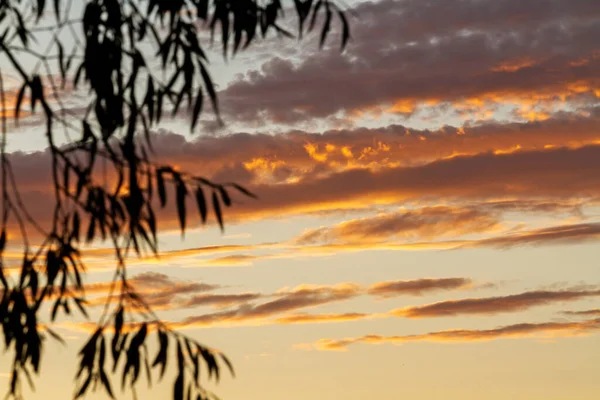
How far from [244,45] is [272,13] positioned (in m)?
0.24

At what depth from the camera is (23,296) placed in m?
5.13

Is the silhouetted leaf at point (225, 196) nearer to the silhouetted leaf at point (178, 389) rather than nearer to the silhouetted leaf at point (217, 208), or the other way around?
the silhouetted leaf at point (217, 208)

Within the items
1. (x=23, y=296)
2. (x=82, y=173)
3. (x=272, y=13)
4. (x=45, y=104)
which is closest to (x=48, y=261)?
(x=23, y=296)

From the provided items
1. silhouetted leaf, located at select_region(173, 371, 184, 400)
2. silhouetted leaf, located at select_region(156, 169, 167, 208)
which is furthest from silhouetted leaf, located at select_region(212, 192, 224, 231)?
silhouetted leaf, located at select_region(173, 371, 184, 400)

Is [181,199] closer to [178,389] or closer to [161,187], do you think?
[161,187]

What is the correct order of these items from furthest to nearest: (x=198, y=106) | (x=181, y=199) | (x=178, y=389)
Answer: (x=178, y=389)
(x=198, y=106)
(x=181, y=199)

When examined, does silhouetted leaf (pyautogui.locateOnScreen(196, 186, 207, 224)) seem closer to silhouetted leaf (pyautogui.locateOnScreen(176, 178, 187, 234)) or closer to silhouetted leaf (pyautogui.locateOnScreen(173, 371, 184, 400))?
silhouetted leaf (pyautogui.locateOnScreen(176, 178, 187, 234))

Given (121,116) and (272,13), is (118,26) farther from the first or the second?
(272,13)

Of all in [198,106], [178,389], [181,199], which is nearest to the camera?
[181,199]

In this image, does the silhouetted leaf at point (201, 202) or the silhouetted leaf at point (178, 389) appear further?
the silhouetted leaf at point (178, 389)

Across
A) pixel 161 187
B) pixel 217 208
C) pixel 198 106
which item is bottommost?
pixel 217 208

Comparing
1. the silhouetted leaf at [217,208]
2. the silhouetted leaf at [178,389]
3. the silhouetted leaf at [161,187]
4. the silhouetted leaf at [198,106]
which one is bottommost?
the silhouetted leaf at [178,389]

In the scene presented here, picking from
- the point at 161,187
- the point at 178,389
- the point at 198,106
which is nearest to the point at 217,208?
the point at 161,187

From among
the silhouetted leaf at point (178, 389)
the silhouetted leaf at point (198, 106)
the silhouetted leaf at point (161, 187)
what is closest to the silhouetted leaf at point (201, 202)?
the silhouetted leaf at point (161, 187)
